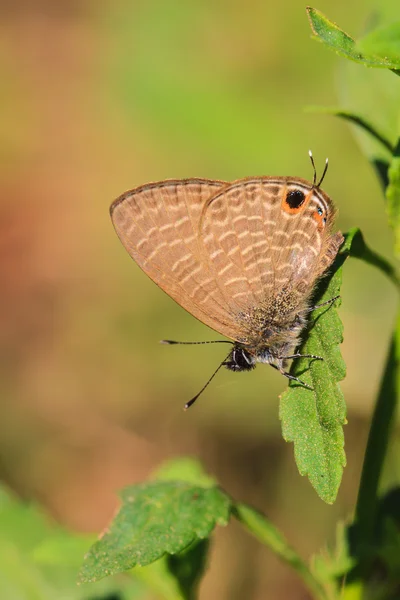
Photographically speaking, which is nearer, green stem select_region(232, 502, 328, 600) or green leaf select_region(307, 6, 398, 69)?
green leaf select_region(307, 6, 398, 69)

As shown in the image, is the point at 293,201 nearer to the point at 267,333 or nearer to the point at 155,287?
the point at 267,333

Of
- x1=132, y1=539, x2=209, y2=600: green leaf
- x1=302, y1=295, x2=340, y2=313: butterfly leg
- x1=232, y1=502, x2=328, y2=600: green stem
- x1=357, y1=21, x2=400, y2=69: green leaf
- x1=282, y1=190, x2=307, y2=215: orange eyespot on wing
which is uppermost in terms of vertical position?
x1=357, y1=21, x2=400, y2=69: green leaf

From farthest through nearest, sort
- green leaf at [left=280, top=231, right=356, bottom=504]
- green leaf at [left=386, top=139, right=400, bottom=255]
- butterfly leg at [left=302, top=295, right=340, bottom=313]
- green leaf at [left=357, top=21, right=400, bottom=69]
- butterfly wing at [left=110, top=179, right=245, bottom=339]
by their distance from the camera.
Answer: butterfly wing at [left=110, top=179, right=245, bottom=339]
butterfly leg at [left=302, top=295, right=340, bottom=313]
green leaf at [left=386, top=139, right=400, bottom=255]
green leaf at [left=280, top=231, right=356, bottom=504]
green leaf at [left=357, top=21, right=400, bottom=69]

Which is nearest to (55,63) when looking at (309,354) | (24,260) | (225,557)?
(24,260)

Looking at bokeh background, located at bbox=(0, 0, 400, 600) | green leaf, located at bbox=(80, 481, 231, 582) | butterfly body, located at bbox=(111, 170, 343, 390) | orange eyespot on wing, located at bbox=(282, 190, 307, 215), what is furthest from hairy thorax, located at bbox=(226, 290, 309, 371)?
bokeh background, located at bbox=(0, 0, 400, 600)

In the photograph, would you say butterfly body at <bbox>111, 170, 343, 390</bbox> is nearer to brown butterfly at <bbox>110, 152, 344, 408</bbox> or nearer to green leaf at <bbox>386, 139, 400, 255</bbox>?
brown butterfly at <bbox>110, 152, 344, 408</bbox>

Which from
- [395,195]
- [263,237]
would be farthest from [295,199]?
[395,195]
